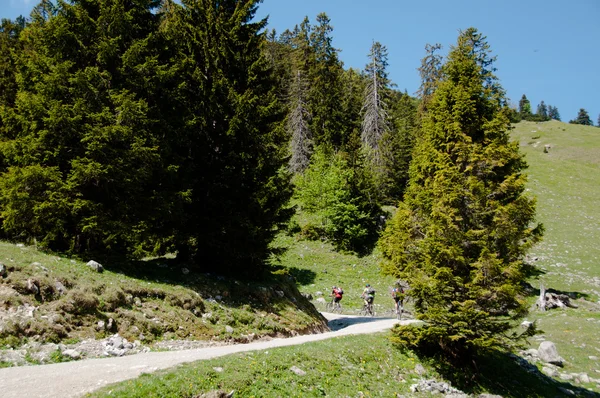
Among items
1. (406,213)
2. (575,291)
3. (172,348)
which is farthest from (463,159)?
(575,291)

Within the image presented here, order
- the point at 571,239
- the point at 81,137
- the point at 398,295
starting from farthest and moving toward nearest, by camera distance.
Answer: the point at 571,239
the point at 398,295
the point at 81,137

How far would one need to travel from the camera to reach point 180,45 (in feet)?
56.3

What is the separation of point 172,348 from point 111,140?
24.5 feet

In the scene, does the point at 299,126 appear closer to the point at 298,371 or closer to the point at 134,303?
the point at 134,303

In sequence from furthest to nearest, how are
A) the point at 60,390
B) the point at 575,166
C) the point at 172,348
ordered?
1. the point at 575,166
2. the point at 172,348
3. the point at 60,390

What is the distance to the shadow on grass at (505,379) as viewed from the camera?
44.3 feet

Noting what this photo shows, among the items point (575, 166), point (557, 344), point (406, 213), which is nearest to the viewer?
point (406, 213)

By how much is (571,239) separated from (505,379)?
3366 centimetres

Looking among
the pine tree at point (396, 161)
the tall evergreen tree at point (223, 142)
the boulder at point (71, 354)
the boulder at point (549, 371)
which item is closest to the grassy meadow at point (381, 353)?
the boulder at point (549, 371)

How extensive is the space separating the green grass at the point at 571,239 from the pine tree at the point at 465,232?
1700 mm

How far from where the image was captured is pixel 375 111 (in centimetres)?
4744

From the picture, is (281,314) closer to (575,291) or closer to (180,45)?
(180,45)

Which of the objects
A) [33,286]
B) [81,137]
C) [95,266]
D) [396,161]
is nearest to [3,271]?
[33,286]

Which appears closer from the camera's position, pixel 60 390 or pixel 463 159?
pixel 60 390
